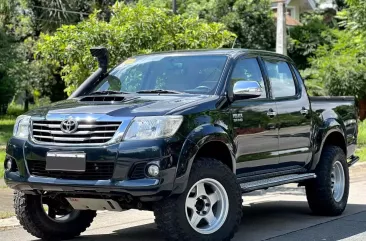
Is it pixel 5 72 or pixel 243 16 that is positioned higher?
pixel 243 16

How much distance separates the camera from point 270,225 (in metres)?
8.23

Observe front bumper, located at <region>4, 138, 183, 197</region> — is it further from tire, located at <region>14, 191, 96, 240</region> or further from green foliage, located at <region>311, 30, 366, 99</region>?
green foliage, located at <region>311, 30, 366, 99</region>

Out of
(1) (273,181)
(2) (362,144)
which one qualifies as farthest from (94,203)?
(2) (362,144)

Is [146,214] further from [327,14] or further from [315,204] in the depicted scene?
[327,14]

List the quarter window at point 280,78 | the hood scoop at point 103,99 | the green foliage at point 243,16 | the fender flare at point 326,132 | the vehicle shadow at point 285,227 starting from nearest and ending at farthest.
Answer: the hood scoop at point 103,99 < the vehicle shadow at point 285,227 < the quarter window at point 280,78 < the fender flare at point 326,132 < the green foliage at point 243,16

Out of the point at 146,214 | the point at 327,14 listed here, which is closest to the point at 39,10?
the point at 327,14

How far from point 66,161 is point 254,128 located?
205 cm

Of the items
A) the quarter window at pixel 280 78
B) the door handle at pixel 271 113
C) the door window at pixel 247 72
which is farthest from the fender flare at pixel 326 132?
the door window at pixel 247 72

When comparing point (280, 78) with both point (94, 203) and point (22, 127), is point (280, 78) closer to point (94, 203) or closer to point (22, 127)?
point (94, 203)

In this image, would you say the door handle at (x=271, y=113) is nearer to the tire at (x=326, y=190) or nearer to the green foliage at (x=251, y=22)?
the tire at (x=326, y=190)

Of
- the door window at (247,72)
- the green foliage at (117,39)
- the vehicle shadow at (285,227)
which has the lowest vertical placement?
the vehicle shadow at (285,227)

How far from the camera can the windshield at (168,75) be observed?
7254mm

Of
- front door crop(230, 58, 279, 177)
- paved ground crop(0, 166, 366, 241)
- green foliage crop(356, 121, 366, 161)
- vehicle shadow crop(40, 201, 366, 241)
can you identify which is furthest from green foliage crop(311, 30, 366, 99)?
front door crop(230, 58, 279, 177)

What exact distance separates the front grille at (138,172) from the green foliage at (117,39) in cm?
499
